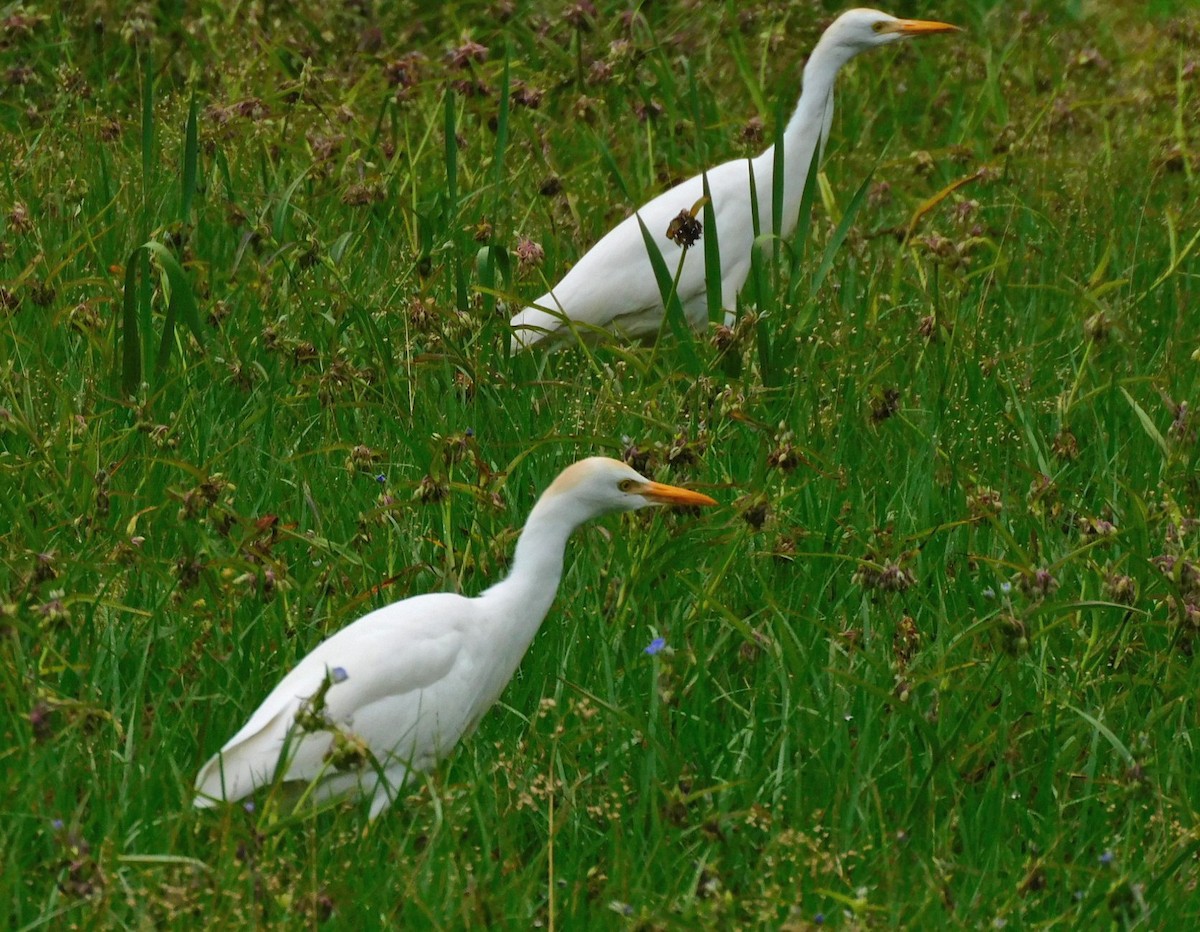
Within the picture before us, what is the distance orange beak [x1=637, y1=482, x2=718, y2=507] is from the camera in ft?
11.0

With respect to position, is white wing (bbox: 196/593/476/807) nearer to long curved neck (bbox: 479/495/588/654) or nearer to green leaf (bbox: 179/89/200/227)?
long curved neck (bbox: 479/495/588/654)

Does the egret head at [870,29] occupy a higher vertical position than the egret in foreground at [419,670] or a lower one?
higher

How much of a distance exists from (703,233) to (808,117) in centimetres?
58

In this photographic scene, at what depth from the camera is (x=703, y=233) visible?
5371 millimetres

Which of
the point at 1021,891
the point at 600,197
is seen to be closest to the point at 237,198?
the point at 600,197

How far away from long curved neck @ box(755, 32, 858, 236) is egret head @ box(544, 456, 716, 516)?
2410 mm

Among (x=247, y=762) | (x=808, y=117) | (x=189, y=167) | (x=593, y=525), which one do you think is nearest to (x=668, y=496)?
(x=593, y=525)

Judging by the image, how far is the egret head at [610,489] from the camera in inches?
131

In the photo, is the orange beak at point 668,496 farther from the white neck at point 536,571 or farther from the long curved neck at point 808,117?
the long curved neck at point 808,117

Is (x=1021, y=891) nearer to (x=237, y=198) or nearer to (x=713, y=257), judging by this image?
(x=713, y=257)

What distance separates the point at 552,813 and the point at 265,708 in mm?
475

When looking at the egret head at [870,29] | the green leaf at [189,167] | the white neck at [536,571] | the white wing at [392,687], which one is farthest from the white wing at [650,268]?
the white wing at [392,687]

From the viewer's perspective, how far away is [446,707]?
3211 mm

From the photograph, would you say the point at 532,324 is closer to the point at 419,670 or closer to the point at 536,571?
the point at 536,571
